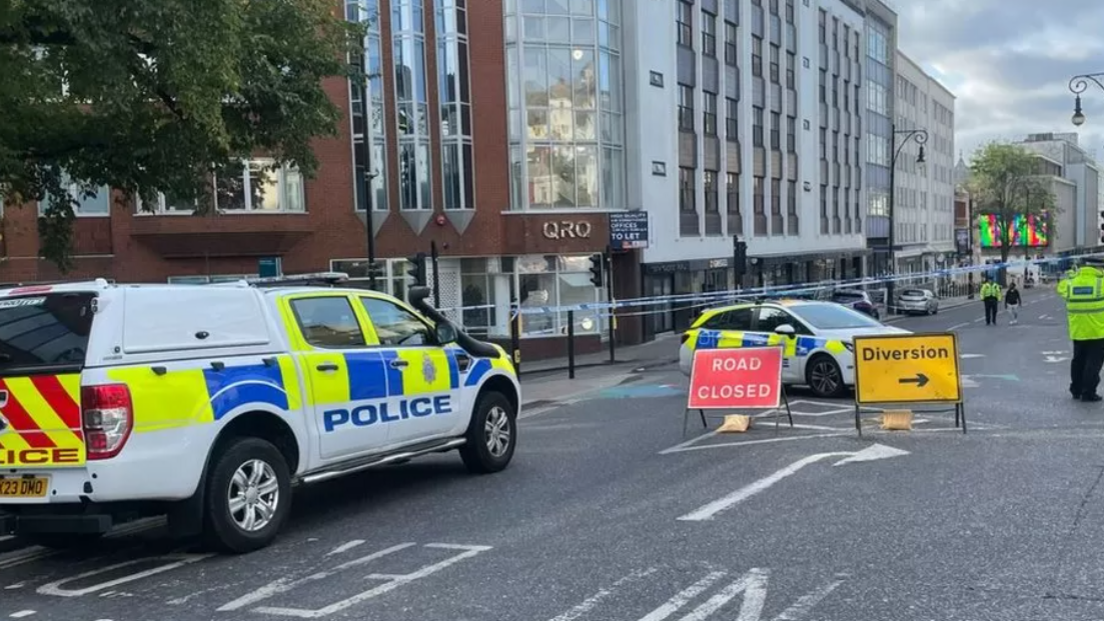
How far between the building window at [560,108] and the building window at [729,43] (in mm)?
10555

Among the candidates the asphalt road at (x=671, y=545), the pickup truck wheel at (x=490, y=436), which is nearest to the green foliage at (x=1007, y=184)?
the asphalt road at (x=671, y=545)

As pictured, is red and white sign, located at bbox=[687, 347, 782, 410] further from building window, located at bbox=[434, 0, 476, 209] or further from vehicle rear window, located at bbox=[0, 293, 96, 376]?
building window, located at bbox=[434, 0, 476, 209]

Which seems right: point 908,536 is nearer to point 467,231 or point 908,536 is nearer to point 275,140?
point 275,140

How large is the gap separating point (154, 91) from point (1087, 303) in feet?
36.2

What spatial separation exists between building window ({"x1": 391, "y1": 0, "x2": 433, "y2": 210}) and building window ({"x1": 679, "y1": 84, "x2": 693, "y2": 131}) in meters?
11.6

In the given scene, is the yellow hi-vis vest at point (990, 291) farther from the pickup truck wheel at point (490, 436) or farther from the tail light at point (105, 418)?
the tail light at point (105, 418)

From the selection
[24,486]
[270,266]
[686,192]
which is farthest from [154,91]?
[686,192]

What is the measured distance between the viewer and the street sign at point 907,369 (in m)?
10.4

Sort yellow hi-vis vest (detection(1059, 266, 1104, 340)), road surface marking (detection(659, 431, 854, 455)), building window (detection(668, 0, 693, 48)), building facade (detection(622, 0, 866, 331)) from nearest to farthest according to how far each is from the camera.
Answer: road surface marking (detection(659, 431, 854, 455)) < yellow hi-vis vest (detection(1059, 266, 1104, 340)) < building facade (detection(622, 0, 866, 331)) < building window (detection(668, 0, 693, 48))

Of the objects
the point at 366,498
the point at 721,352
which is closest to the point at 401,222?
the point at 721,352

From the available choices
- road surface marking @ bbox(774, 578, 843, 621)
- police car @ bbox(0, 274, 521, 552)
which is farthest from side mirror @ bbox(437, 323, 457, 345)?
road surface marking @ bbox(774, 578, 843, 621)

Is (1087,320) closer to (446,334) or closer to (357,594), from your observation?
(446,334)

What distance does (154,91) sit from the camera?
1097cm

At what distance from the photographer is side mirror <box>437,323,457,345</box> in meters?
8.73
